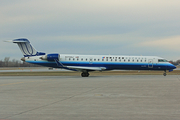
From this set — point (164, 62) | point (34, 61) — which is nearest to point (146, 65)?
point (164, 62)

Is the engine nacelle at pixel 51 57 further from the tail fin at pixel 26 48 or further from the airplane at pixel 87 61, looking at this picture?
the tail fin at pixel 26 48

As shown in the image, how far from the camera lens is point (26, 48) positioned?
37406 millimetres

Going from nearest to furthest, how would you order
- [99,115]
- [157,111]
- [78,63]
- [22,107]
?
[99,115] → [157,111] → [22,107] → [78,63]

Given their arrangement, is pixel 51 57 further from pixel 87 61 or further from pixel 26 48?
pixel 87 61

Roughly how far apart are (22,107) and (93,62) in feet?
89.1

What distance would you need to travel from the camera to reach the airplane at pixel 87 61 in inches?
1430

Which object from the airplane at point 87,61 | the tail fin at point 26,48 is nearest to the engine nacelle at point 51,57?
the airplane at point 87,61

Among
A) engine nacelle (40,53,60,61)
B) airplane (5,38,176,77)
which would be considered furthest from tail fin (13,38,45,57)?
engine nacelle (40,53,60,61)

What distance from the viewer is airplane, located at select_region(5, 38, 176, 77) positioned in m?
36.3

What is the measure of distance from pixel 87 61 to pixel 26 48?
1022 cm

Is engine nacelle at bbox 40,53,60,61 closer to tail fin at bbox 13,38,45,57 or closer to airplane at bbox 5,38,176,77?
airplane at bbox 5,38,176,77

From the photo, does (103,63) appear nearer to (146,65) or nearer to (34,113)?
(146,65)

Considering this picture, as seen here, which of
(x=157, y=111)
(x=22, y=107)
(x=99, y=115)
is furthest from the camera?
(x=22, y=107)

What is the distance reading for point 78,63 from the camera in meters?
36.4
